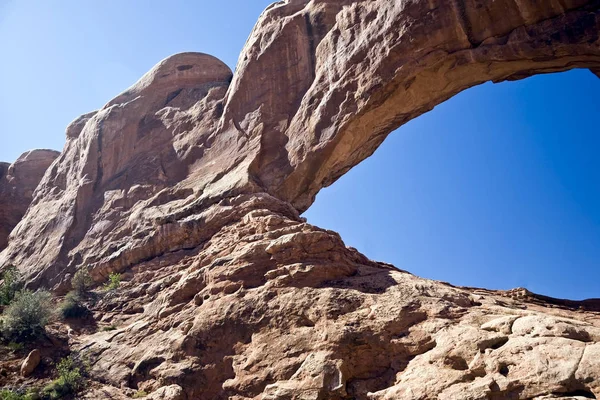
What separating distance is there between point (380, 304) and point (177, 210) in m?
13.4

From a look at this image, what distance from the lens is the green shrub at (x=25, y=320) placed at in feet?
57.3

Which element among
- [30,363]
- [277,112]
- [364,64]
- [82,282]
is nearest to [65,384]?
[30,363]

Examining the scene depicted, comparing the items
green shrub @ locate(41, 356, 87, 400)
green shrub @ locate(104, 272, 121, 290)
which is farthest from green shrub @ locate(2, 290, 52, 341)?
green shrub @ locate(104, 272, 121, 290)

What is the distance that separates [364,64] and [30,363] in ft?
59.7

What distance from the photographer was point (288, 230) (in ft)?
60.2

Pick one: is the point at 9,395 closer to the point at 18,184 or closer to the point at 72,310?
the point at 72,310

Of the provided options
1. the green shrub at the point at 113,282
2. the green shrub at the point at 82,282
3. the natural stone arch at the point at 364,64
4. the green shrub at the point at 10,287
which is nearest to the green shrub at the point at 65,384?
the green shrub at the point at 113,282

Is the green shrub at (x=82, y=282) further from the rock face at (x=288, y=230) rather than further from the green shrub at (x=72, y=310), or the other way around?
the green shrub at (x=72, y=310)

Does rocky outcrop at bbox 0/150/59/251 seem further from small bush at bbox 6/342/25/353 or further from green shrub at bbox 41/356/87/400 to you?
green shrub at bbox 41/356/87/400

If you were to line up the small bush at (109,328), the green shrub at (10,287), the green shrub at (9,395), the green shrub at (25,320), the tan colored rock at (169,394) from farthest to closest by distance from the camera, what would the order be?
the green shrub at (10,287)
the small bush at (109,328)
the green shrub at (25,320)
the green shrub at (9,395)
the tan colored rock at (169,394)

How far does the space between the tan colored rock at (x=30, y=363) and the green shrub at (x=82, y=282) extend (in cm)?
625

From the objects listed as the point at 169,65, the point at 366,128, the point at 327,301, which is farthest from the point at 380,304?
the point at 169,65

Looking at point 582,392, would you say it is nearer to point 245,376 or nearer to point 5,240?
point 245,376

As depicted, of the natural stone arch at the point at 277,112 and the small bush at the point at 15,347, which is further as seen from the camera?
the natural stone arch at the point at 277,112
